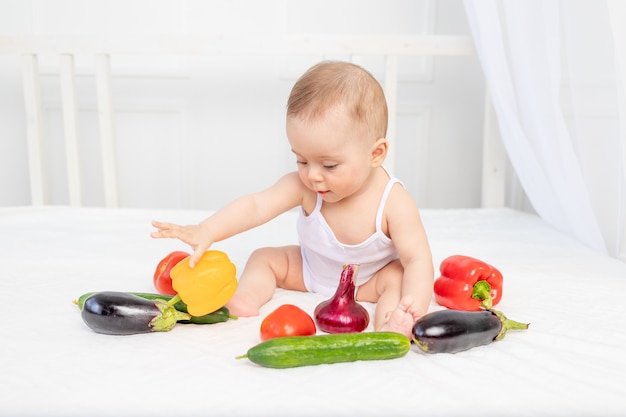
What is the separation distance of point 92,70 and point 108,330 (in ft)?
5.31

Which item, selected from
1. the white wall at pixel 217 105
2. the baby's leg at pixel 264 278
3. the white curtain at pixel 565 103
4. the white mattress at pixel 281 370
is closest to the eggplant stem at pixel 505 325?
the white mattress at pixel 281 370

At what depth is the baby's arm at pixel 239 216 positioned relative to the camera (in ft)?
2.84

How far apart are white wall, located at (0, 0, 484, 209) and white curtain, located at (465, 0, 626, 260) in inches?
23.5

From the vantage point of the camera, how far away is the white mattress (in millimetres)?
619

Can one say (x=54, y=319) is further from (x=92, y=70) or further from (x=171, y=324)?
(x=92, y=70)

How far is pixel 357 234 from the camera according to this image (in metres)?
0.99

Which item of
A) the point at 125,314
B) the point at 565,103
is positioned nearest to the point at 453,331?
the point at 125,314

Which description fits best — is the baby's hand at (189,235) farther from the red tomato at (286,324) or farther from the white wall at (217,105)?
the white wall at (217,105)

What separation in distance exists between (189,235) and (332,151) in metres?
0.24

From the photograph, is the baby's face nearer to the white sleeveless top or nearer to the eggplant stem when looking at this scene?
the white sleeveless top

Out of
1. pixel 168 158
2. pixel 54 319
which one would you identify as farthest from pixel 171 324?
pixel 168 158

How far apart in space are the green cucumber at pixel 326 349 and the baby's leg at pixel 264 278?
213 millimetres

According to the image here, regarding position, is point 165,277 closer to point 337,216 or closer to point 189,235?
point 189,235

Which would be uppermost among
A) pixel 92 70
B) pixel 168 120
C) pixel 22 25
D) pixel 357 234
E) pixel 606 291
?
pixel 22 25
